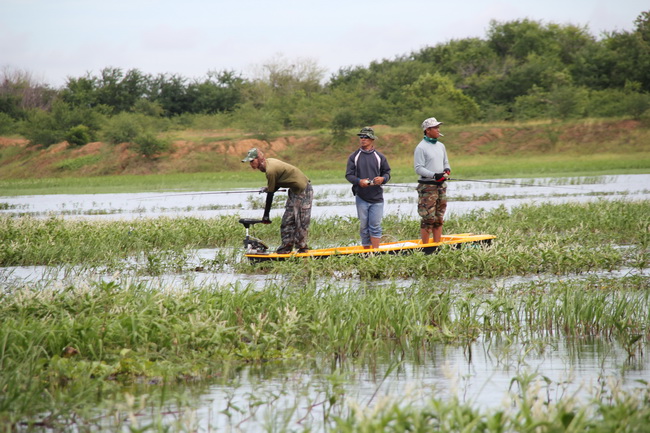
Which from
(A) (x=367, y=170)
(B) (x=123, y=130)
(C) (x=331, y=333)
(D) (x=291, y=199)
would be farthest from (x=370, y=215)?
(B) (x=123, y=130)

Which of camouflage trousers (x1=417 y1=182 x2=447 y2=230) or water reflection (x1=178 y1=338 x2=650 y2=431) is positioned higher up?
camouflage trousers (x1=417 y1=182 x2=447 y2=230)

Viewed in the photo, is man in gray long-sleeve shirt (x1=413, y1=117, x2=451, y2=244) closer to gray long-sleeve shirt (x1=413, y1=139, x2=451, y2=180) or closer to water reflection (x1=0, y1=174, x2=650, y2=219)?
gray long-sleeve shirt (x1=413, y1=139, x2=451, y2=180)

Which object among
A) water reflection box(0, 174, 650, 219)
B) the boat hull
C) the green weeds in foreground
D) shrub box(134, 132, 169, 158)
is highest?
shrub box(134, 132, 169, 158)

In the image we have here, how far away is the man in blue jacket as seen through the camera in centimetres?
1134

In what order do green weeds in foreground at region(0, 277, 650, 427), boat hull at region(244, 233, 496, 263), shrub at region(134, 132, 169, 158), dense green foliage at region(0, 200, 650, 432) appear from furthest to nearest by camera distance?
shrub at region(134, 132, 169, 158)
boat hull at region(244, 233, 496, 263)
green weeds in foreground at region(0, 277, 650, 427)
dense green foliage at region(0, 200, 650, 432)

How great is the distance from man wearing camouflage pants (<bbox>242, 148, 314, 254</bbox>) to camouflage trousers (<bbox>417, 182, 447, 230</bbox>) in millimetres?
1634

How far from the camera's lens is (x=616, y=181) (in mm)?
32188

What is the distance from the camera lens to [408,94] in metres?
59.2

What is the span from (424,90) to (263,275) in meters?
49.3

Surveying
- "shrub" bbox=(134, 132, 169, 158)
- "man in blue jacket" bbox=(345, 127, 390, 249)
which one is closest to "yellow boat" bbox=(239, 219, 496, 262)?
"man in blue jacket" bbox=(345, 127, 390, 249)

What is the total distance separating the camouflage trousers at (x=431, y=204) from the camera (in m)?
11.5

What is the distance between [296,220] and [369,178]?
1.20 meters

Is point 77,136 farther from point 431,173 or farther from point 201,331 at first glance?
point 201,331

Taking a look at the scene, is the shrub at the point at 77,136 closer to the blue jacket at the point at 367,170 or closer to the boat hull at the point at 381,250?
the boat hull at the point at 381,250
